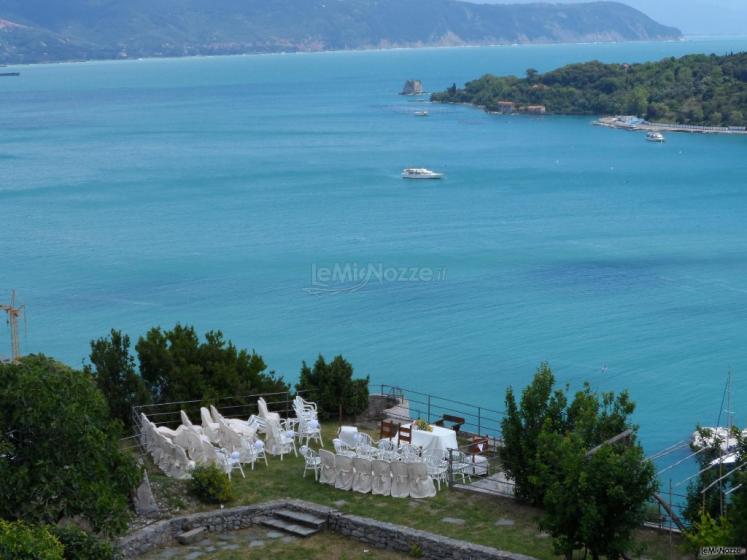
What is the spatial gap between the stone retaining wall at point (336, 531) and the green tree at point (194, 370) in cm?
490

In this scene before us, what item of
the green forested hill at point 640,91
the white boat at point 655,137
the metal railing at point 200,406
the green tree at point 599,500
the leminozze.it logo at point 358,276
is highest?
the green forested hill at point 640,91

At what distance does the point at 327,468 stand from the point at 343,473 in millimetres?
226

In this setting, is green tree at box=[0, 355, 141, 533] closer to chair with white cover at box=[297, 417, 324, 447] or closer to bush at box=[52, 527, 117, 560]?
bush at box=[52, 527, 117, 560]

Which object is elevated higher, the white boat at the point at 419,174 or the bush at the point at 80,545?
the bush at the point at 80,545

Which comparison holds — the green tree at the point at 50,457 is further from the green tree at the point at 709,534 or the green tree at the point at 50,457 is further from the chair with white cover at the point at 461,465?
the green tree at the point at 709,534

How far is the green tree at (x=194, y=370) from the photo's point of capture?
704 inches

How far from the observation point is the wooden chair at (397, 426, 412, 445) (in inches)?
569

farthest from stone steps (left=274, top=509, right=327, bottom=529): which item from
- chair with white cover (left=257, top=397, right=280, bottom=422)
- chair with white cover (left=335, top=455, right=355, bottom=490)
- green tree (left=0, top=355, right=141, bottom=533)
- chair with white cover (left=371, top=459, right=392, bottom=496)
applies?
chair with white cover (left=257, top=397, right=280, bottom=422)

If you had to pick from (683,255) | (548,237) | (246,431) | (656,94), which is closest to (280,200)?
(548,237)

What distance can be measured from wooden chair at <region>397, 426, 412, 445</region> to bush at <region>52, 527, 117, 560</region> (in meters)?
5.03

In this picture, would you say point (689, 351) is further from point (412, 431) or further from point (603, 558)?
point (603, 558)

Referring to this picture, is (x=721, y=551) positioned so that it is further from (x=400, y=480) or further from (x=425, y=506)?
(x=400, y=480)

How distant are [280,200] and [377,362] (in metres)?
32.4

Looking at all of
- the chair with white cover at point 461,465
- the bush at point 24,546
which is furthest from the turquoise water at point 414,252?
the bush at point 24,546
